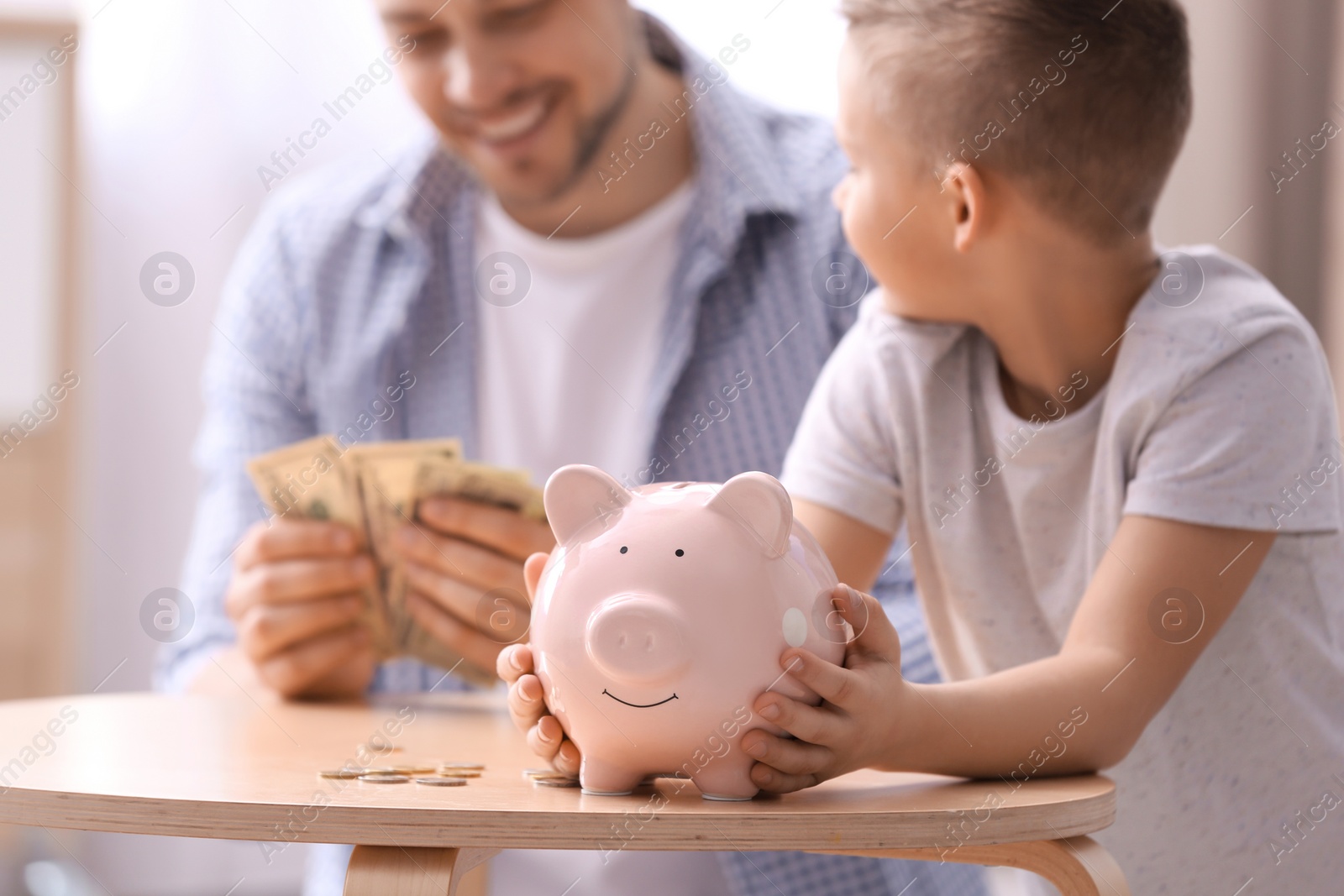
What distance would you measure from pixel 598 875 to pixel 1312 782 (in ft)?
2.66

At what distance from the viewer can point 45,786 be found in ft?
2.22

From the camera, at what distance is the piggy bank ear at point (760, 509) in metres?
0.69

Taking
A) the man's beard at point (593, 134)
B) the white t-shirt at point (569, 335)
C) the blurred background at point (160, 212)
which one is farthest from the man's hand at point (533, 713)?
the blurred background at point (160, 212)

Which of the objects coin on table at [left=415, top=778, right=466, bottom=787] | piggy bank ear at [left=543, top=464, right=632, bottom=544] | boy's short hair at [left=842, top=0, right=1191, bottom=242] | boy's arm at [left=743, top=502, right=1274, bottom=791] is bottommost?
boy's arm at [left=743, top=502, right=1274, bottom=791]

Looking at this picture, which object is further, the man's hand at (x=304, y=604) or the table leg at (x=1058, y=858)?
the man's hand at (x=304, y=604)

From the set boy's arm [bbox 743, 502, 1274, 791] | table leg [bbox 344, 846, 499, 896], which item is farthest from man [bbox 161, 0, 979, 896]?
table leg [bbox 344, 846, 499, 896]

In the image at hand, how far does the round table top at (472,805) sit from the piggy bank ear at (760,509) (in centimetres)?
15

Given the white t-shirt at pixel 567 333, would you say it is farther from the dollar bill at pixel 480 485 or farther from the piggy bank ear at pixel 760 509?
the piggy bank ear at pixel 760 509

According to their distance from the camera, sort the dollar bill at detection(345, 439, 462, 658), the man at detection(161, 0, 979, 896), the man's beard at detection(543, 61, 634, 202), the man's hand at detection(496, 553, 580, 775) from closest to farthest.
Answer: the man's hand at detection(496, 553, 580, 775)
the dollar bill at detection(345, 439, 462, 658)
the man at detection(161, 0, 979, 896)
the man's beard at detection(543, 61, 634, 202)

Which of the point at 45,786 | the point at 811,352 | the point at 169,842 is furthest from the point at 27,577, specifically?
the point at 45,786

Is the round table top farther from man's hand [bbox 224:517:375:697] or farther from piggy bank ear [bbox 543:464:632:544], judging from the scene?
man's hand [bbox 224:517:375:697]

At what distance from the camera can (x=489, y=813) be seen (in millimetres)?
628

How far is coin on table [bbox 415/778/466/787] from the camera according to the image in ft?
2.43

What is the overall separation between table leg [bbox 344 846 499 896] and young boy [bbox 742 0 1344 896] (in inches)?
11.8
